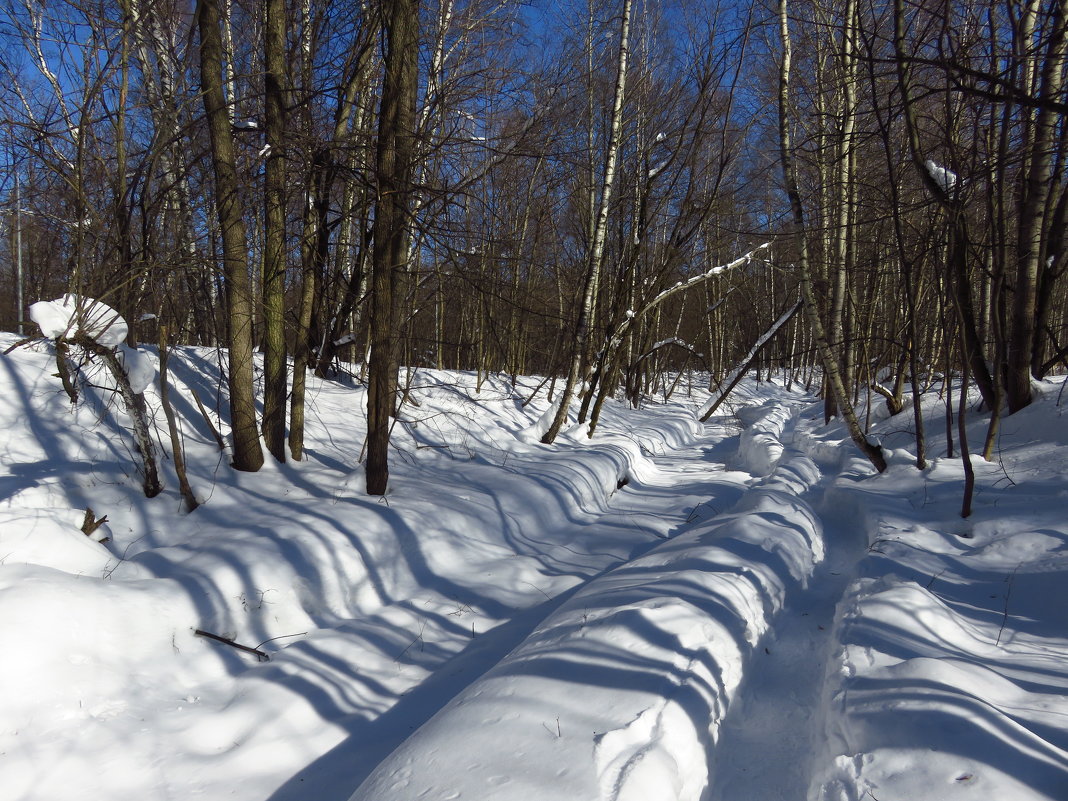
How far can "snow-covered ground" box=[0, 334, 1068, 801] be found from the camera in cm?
254

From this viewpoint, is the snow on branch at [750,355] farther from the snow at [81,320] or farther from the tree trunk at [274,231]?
the snow at [81,320]

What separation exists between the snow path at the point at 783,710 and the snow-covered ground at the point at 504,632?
0.02m

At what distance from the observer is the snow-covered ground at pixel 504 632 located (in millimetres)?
2543

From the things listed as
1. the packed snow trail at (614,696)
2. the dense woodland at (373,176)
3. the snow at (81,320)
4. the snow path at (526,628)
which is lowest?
the snow path at (526,628)

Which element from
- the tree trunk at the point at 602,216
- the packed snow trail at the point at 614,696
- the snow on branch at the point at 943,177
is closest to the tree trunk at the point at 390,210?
the packed snow trail at the point at 614,696

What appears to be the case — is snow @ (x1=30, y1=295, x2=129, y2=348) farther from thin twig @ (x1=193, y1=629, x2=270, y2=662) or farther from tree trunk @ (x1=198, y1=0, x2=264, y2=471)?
thin twig @ (x1=193, y1=629, x2=270, y2=662)

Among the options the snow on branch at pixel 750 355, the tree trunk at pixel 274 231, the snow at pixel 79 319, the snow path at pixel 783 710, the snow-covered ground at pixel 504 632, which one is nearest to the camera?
the snow-covered ground at pixel 504 632

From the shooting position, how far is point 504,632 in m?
4.42

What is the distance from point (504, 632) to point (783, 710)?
1907mm

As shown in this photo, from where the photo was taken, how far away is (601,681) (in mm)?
2965

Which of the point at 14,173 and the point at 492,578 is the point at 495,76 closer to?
the point at 14,173

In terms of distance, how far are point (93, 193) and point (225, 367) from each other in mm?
2869

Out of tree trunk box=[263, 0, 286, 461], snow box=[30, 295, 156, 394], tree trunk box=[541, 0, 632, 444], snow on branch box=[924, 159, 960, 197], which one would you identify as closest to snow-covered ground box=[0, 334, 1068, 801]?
tree trunk box=[263, 0, 286, 461]

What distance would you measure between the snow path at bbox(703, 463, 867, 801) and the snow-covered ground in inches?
0.6
